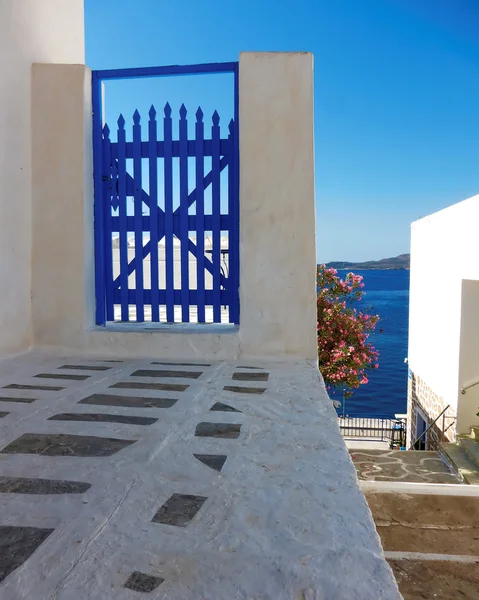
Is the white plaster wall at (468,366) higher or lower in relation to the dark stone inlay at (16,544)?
lower

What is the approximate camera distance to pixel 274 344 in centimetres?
378

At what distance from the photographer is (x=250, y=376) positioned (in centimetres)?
323

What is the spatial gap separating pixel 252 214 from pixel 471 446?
21.2ft

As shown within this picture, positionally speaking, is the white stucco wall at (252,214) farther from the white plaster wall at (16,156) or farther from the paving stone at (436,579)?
the paving stone at (436,579)

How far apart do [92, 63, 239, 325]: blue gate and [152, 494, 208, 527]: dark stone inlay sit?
246cm

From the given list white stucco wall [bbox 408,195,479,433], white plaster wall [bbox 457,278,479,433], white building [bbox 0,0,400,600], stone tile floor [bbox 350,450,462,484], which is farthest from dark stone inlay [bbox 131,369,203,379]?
white plaster wall [bbox 457,278,479,433]

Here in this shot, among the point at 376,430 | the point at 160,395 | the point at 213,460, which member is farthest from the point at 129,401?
the point at 376,430

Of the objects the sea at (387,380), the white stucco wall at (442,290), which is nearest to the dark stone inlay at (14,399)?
the white stucco wall at (442,290)

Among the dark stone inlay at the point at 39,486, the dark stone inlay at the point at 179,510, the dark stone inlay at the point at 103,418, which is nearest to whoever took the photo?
the dark stone inlay at the point at 179,510

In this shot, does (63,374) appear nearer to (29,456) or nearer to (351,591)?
(29,456)

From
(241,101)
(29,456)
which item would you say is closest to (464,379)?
(241,101)

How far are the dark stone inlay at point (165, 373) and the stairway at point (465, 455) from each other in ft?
15.6

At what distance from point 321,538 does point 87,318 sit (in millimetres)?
3016

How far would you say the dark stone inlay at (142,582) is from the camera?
1.13 meters
